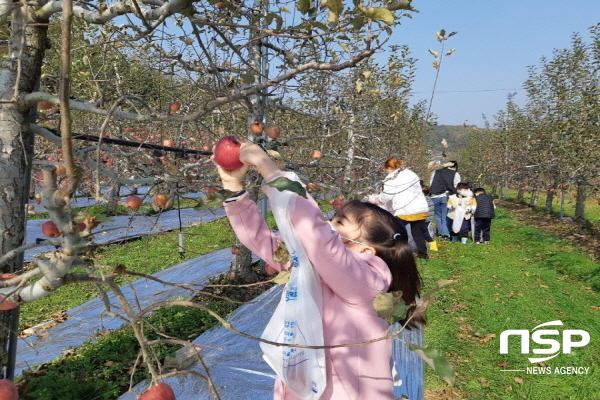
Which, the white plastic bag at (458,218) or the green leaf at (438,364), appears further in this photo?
the white plastic bag at (458,218)

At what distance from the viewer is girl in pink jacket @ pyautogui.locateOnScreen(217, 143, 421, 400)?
3.75ft

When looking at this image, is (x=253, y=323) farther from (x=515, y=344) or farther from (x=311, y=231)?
(x=311, y=231)

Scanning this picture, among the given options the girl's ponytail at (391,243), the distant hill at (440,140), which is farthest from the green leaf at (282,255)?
the distant hill at (440,140)

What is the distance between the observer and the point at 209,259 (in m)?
6.36

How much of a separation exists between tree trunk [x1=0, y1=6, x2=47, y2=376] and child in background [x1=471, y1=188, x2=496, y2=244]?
25.1ft

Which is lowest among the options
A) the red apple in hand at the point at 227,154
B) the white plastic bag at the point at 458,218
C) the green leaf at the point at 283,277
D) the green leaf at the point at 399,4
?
the white plastic bag at the point at 458,218

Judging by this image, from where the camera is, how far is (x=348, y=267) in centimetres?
120

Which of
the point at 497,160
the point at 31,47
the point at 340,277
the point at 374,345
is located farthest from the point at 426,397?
the point at 497,160

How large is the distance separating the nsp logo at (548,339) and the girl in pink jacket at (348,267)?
9.52 ft

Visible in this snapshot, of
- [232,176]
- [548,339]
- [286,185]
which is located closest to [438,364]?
[286,185]

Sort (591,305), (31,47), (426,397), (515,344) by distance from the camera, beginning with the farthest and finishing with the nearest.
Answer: (591,305)
(515,344)
(426,397)
(31,47)

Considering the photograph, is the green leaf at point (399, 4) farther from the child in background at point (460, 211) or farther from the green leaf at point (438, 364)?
the child in background at point (460, 211)

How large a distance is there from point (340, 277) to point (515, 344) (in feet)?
11.3

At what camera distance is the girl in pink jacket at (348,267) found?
45.0 inches
